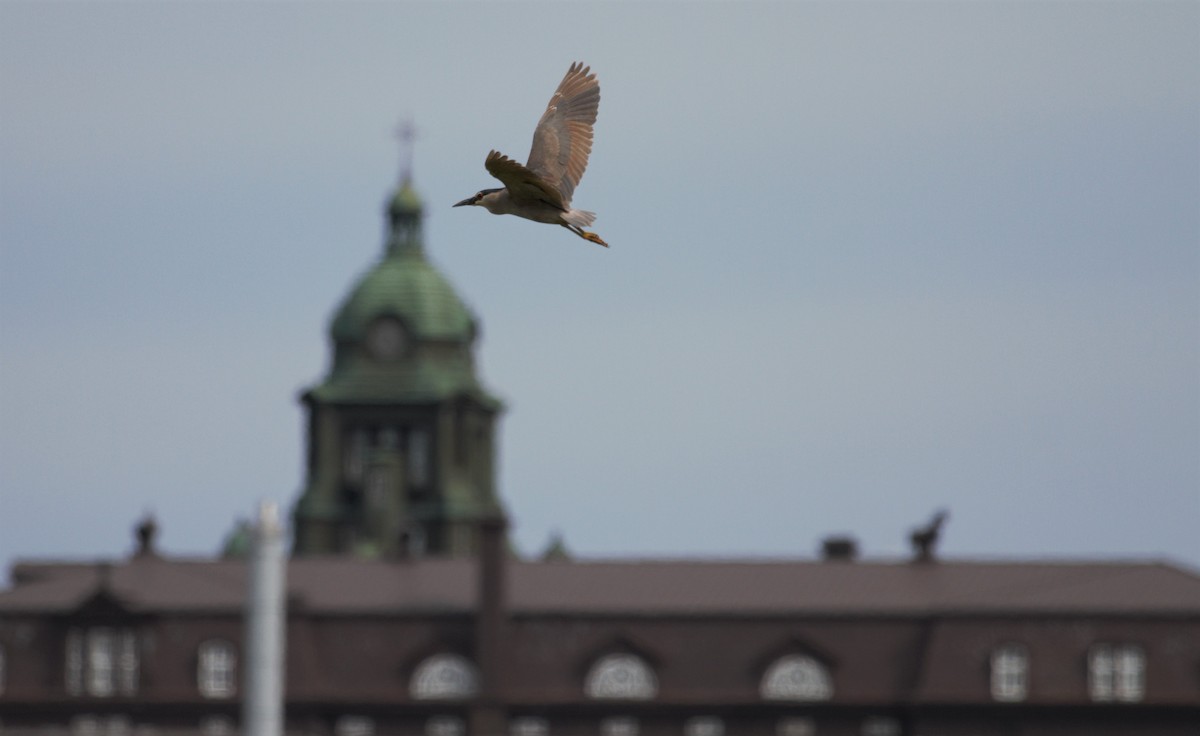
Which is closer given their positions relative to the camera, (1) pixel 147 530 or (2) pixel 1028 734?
(2) pixel 1028 734

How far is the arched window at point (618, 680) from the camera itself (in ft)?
373

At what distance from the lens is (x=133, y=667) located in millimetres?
114312

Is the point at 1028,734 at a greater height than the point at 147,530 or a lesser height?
lesser

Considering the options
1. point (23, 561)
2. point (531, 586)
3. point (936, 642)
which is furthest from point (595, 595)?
A: point (23, 561)

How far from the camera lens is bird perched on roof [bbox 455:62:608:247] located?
40.3 metres

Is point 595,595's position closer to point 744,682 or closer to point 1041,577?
point 744,682

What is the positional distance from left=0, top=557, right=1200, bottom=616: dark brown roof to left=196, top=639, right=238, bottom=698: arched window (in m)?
1.10

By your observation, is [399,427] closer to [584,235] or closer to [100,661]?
[100,661]

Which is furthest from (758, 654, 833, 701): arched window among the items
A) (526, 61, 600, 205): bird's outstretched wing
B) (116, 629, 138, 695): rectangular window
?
(526, 61, 600, 205): bird's outstretched wing

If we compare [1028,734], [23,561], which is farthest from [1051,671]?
[23,561]

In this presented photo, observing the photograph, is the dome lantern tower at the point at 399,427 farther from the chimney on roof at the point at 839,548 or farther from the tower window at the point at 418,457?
the chimney on roof at the point at 839,548

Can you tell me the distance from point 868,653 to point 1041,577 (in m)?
5.48

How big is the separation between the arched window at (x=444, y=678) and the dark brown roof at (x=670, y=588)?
151cm

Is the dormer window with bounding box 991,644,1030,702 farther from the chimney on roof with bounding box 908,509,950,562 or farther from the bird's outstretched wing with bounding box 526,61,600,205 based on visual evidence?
the bird's outstretched wing with bounding box 526,61,600,205
